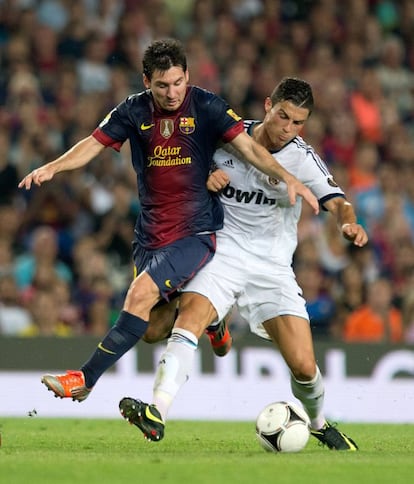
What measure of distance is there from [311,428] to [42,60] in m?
7.32

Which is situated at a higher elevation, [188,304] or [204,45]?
[204,45]

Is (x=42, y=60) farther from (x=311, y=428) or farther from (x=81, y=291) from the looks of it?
(x=311, y=428)

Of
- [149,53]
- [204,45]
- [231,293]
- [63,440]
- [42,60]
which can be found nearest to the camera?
[149,53]

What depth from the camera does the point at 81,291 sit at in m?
12.3

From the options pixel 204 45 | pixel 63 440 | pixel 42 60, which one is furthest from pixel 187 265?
pixel 204 45

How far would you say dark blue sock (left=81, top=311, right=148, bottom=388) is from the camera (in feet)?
23.7

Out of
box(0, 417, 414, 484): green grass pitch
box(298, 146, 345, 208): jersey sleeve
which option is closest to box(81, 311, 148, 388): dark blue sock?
box(0, 417, 414, 484): green grass pitch

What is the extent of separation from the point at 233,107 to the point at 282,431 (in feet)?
24.4

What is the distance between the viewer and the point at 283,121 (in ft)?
25.0

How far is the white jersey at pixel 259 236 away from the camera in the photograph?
25.6ft

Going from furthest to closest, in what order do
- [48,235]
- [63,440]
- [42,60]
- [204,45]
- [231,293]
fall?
[204,45] < [42,60] < [48,235] < [63,440] < [231,293]

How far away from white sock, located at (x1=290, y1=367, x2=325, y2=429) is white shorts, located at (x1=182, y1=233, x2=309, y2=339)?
0.39 meters

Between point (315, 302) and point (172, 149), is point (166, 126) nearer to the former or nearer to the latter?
point (172, 149)

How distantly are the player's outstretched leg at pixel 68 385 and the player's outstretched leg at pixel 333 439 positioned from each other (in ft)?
5.48
